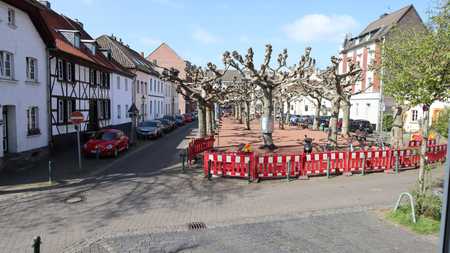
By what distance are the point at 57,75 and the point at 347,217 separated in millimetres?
17866

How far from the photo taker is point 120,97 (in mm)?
33312

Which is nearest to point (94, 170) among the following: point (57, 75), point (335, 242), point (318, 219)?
point (57, 75)

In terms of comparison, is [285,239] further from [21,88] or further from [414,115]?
[414,115]

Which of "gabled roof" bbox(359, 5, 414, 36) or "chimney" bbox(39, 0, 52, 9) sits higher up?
"gabled roof" bbox(359, 5, 414, 36)

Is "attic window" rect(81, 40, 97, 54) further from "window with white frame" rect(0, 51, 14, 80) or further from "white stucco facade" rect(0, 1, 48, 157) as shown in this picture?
"window with white frame" rect(0, 51, 14, 80)

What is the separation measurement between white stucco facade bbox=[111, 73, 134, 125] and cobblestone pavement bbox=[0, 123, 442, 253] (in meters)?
18.6

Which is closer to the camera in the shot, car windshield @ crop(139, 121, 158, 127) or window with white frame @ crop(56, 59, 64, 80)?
window with white frame @ crop(56, 59, 64, 80)

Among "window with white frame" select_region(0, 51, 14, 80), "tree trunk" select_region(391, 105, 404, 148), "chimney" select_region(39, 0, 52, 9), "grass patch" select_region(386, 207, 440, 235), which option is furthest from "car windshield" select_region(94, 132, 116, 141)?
"tree trunk" select_region(391, 105, 404, 148)

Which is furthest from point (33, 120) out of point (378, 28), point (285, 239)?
point (378, 28)

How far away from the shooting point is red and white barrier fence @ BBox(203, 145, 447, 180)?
494 inches

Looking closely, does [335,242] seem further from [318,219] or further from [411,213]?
[411,213]

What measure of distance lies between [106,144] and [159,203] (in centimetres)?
980

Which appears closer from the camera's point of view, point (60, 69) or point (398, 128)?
point (398, 128)

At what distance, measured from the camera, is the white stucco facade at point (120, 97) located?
31047 millimetres
